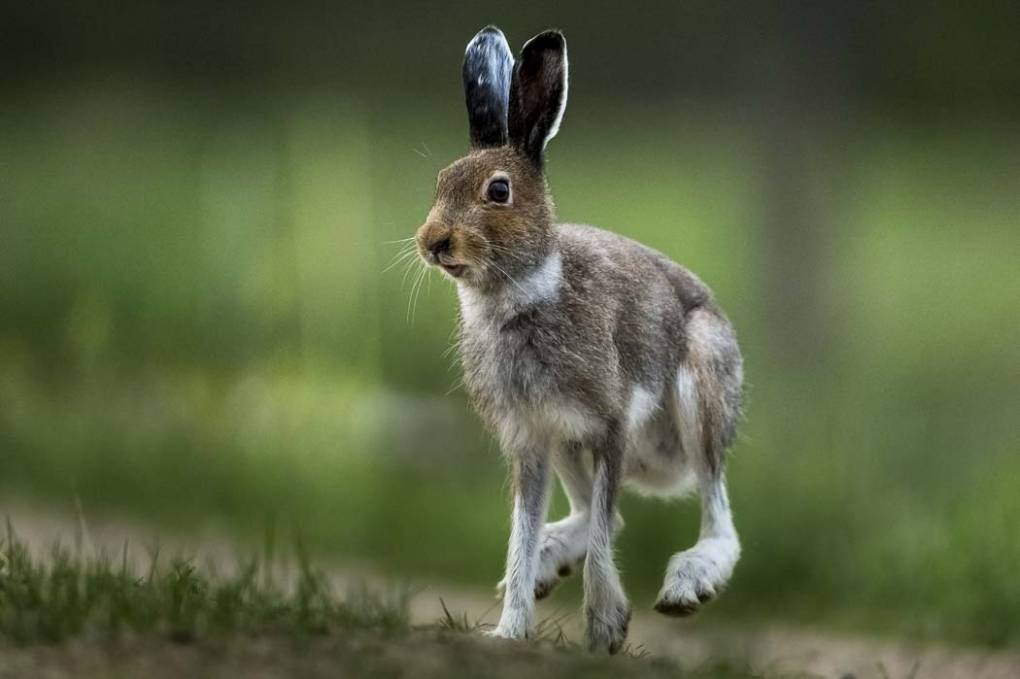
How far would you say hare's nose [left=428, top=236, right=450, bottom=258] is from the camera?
6.06 metres

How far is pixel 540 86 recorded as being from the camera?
6.33 metres

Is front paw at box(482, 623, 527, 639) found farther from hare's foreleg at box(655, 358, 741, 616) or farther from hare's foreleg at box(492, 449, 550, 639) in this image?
hare's foreleg at box(655, 358, 741, 616)

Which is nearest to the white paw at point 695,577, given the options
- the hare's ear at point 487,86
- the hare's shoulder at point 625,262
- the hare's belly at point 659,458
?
the hare's belly at point 659,458

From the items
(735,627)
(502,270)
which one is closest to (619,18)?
(735,627)

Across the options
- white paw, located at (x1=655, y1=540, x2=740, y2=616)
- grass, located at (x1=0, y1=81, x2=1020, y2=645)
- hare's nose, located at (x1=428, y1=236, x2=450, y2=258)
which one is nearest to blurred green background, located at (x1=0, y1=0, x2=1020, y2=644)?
grass, located at (x1=0, y1=81, x2=1020, y2=645)

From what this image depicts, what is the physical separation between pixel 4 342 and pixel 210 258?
1.52m

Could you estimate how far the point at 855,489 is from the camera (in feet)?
32.3

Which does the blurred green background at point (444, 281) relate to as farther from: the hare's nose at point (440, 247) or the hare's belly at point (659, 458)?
the hare's nose at point (440, 247)

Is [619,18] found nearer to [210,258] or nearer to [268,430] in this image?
[210,258]

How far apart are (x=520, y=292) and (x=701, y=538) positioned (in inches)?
54.0

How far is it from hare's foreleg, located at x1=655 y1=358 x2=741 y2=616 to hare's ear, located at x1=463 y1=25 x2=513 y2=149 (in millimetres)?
1161

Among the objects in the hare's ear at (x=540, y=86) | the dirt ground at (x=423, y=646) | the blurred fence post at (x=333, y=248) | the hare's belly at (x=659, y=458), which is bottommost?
the dirt ground at (x=423, y=646)

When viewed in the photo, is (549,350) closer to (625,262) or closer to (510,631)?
(625,262)

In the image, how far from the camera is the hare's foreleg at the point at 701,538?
21.5ft
